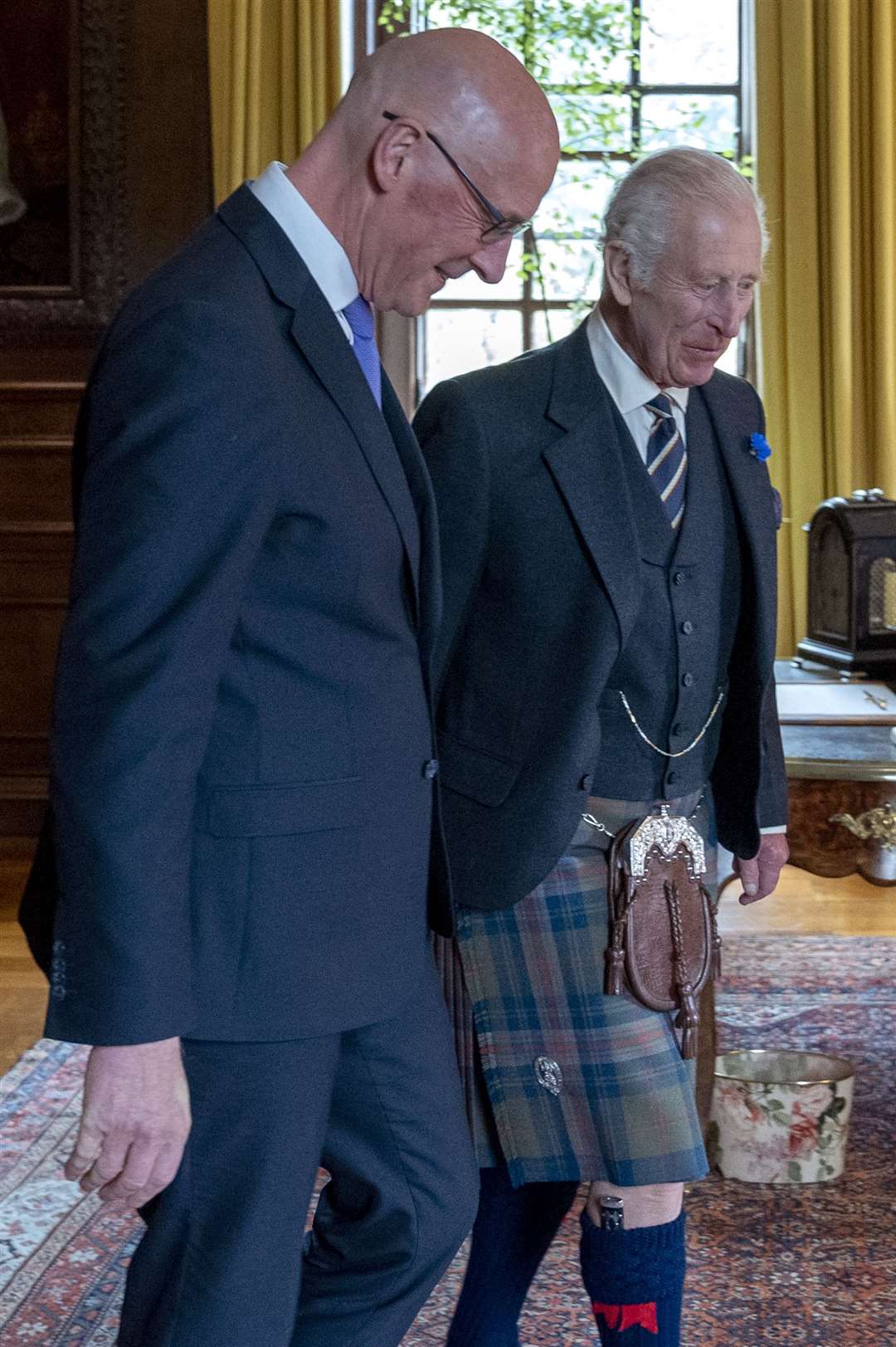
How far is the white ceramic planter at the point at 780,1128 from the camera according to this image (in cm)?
332

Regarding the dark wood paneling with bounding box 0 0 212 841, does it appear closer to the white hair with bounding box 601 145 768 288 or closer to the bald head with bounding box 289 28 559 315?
the white hair with bounding box 601 145 768 288

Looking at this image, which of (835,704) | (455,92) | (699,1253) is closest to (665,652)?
(455,92)

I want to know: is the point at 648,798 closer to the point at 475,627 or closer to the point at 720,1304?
the point at 475,627

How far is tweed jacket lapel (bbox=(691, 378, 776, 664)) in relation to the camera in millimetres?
2289

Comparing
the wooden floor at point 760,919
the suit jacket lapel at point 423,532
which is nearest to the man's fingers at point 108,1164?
the suit jacket lapel at point 423,532

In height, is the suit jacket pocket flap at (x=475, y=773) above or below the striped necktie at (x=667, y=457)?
below

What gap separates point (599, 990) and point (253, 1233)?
729mm

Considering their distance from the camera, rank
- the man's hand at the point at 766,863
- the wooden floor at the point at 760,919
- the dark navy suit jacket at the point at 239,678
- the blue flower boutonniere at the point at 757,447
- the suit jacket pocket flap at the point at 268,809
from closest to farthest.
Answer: the dark navy suit jacket at the point at 239,678 → the suit jacket pocket flap at the point at 268,809 → the blue flower boutonniere at the point at 757,447 → the man's hand at the point at 766,863 → the wooden floor at the point at 760,919

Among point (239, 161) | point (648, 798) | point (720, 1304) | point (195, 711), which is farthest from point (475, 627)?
point (239, 161)

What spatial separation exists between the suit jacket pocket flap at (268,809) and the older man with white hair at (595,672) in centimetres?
58

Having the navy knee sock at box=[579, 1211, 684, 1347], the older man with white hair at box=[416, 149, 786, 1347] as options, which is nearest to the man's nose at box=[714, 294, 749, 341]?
the older man with white hair at box=[416, 149, 786, 1347]

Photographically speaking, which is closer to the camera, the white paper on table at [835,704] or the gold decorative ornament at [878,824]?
the gold decorative ornament at [878,824]

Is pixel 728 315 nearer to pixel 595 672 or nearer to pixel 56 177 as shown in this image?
pixel 595 672

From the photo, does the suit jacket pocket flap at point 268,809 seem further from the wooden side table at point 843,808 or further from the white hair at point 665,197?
the wooden side table at point 843,808
